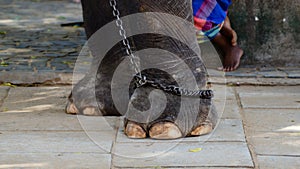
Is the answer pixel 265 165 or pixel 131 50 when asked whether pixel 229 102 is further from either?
pixel 265 165

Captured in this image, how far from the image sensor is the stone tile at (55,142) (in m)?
2.91

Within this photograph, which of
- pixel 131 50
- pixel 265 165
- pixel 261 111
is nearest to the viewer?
pixel 265 165

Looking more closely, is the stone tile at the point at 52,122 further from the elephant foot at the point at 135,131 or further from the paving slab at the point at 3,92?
the paving slab at the point at 3,92

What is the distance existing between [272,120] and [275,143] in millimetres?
390

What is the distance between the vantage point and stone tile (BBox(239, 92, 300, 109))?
3.69m

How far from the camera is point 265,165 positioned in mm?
2736

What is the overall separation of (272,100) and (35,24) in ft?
10.0

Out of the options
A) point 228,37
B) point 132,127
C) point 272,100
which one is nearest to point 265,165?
point 132,127

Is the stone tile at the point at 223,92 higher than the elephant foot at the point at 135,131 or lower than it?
lower

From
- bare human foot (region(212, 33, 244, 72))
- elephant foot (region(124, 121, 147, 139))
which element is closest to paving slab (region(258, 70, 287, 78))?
bare human foot (region(212, 33, 244, 72))

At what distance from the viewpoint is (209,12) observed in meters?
4.34

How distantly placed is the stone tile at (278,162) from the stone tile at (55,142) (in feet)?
2.02

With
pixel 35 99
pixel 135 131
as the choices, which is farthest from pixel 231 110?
pixel 35 99

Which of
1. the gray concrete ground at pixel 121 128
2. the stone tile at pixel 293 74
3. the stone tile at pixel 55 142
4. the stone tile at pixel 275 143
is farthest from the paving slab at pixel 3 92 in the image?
the stone tile at pixel 293 74
